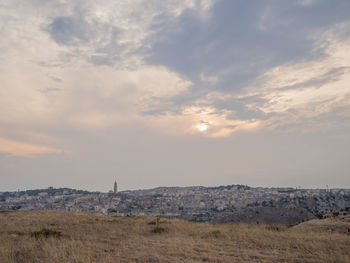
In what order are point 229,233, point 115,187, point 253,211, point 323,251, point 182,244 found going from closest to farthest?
point 323,251 < point 182,244 < point 229,233 < point 253,211 < point 115,187

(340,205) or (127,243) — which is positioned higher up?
(127,243)

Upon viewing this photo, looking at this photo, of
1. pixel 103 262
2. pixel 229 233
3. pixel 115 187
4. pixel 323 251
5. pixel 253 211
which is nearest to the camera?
pixel 103 262

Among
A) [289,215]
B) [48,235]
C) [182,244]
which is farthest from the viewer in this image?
[289,215]

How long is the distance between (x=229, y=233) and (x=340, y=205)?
96.7 metres

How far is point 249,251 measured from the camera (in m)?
10.7

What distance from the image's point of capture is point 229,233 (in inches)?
624

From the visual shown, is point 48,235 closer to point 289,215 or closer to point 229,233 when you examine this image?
point 229,233

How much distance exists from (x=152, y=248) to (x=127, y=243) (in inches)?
78.8

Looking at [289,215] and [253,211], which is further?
[253,211]

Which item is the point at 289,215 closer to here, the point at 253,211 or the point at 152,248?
the point at 253,211

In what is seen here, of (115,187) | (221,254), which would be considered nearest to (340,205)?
(221,254)

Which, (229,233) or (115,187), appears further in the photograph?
(115,187)

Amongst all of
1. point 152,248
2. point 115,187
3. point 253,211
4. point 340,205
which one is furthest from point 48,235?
point 115,187

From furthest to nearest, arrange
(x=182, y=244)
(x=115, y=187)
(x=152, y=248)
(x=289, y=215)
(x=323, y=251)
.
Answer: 1. (x=115, y=187)
2. (x=289, y=215)
3. (x=182, y=244)
4. (x=152, y=248)
5. (x=323, y=251)
